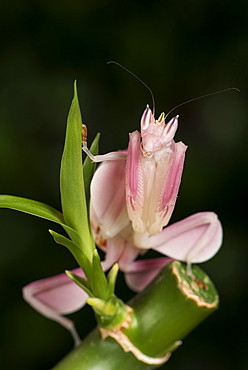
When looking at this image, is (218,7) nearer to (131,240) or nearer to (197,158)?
(197,158)

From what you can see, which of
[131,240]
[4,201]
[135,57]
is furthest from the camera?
[135,57]

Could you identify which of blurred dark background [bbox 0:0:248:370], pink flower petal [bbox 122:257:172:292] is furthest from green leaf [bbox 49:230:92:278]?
blurred dark background [bbox 0:0:248:370]

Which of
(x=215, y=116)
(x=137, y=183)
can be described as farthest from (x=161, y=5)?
(x=137, y=183)

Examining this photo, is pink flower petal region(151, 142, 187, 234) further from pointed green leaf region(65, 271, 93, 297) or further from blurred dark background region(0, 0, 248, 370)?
blurred dark background region(0, 0, 248, 370)

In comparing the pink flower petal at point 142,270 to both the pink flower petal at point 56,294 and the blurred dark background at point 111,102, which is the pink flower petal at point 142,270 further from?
the blurred dark background at point 111,102

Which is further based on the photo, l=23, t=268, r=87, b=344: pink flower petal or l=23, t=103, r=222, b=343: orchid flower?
l=23, t=268, r=87, b=344: pink flower petal

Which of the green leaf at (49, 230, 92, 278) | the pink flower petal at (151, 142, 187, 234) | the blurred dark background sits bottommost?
the blurred dark background

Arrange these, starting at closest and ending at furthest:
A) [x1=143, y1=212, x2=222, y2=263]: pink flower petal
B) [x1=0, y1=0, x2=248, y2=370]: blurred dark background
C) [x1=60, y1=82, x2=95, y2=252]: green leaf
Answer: [x1=60, y1=82, x2=95, y2=252]: green leaf
[x1=143, y1=212, x2=222, y2=263]: pink flower petal
[x1=0, y1=0, x2=248, y2=370]: blurred dark background
